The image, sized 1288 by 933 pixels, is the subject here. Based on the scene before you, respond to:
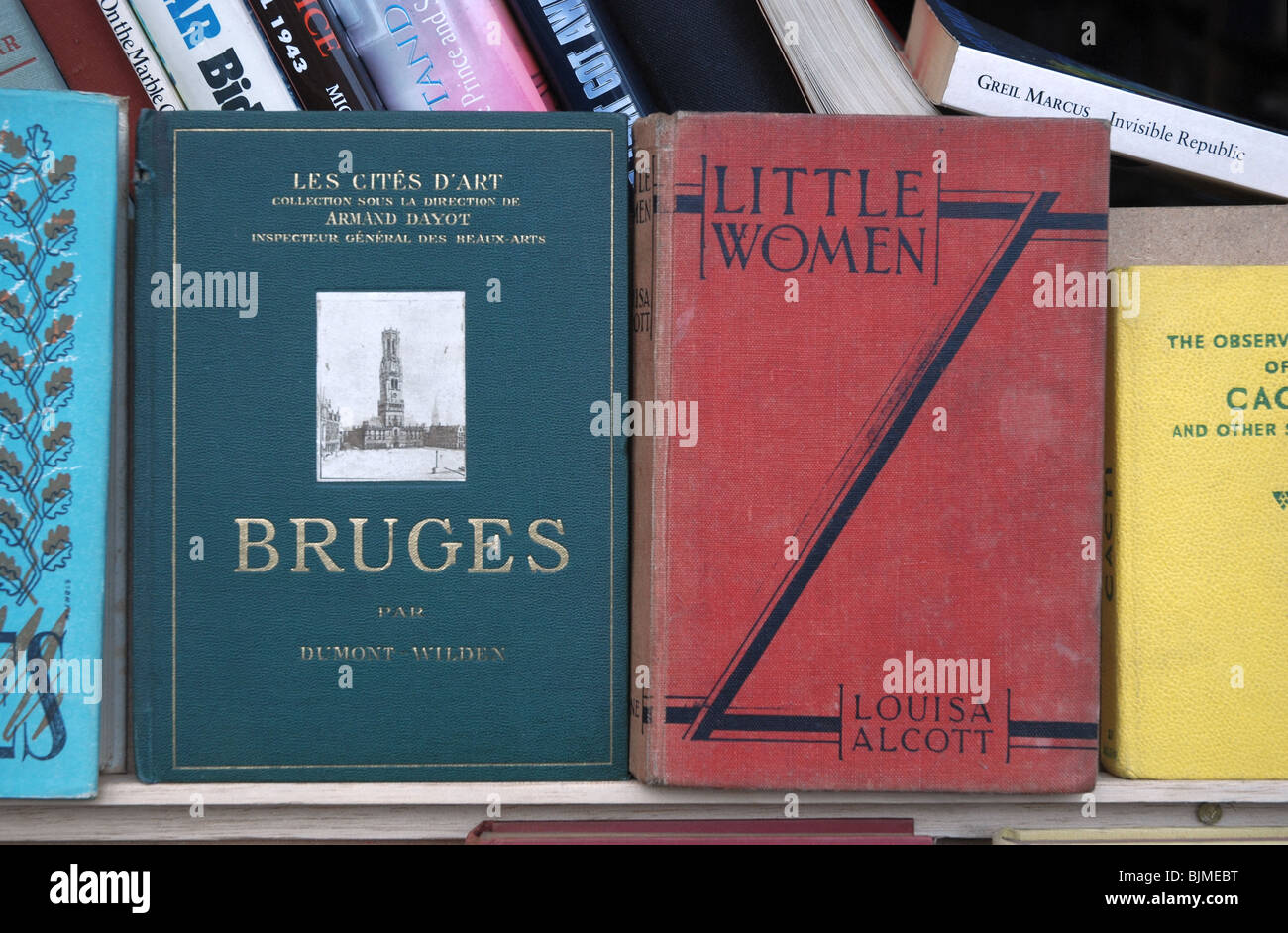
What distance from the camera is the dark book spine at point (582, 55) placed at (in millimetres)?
781

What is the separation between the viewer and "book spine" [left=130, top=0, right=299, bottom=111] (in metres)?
0.76

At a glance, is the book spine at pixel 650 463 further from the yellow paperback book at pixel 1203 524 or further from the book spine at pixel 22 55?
the book spine at pixel 22 55

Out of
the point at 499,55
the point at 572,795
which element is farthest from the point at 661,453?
the point at 499,55

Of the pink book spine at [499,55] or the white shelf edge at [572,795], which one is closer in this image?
the white shelf edge at [572,795]

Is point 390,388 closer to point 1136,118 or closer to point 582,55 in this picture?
point 582,55

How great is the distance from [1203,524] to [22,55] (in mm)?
987

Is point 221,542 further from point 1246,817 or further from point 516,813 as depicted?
point 1246,817

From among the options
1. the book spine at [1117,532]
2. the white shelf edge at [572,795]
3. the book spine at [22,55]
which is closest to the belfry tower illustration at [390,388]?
the white shelf edge at [572,795]

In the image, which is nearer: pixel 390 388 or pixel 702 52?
pixel 390 388

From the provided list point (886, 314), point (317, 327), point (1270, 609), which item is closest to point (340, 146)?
point (317, 327)

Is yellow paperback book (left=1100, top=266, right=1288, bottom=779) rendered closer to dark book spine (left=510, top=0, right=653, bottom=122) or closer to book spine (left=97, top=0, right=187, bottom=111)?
dark book spine (left=510, top=0, right=653, bottom=122)

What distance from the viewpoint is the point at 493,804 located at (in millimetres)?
701

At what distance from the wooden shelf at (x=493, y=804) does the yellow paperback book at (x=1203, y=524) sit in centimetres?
4

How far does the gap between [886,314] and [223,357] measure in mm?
479
